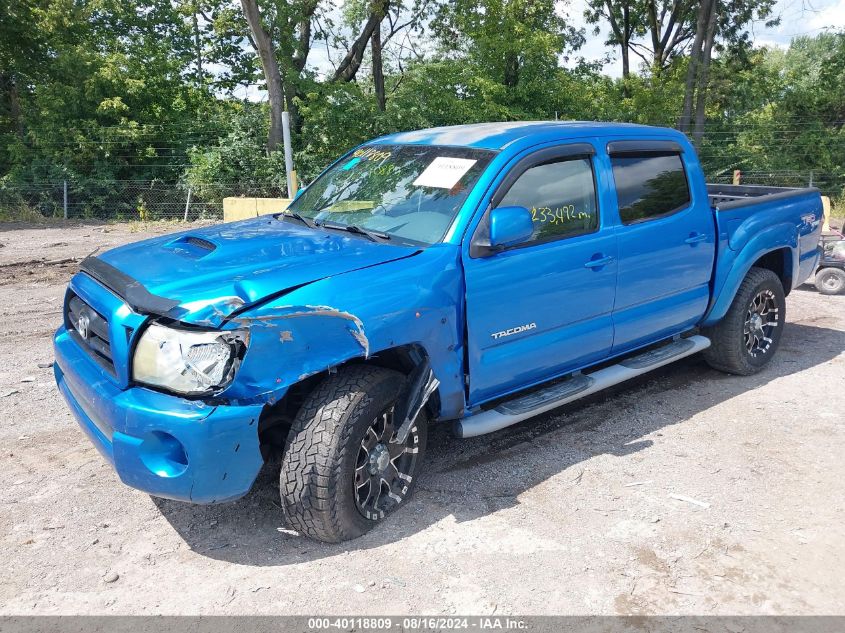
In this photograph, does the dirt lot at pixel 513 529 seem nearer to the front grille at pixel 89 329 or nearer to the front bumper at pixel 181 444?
the front bumper at pixel 181 444

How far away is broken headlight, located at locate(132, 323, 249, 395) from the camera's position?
2924 millimetres

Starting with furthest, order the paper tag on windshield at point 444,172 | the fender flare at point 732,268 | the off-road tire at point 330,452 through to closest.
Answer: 1. the fender flare at point 732,268
2. the paper tag on windshield at point 444,172
3. the off-road tire at point 330,452

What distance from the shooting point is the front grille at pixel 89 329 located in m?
3.30

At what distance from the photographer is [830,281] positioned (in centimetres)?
849

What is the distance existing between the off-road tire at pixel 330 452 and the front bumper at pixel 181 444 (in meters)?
0.22

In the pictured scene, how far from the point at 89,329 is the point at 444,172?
208cm

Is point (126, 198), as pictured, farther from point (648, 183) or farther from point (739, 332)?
A: point (739, 332)

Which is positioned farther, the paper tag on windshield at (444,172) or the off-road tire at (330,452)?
the paper tag on windshield at (444,172)

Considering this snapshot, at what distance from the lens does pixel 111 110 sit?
60.7 feet

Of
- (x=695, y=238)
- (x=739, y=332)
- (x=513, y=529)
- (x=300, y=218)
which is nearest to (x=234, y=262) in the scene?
(x=300, y=218)

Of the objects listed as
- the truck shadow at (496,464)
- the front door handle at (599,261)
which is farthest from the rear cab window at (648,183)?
the truck shadow at (496,464)

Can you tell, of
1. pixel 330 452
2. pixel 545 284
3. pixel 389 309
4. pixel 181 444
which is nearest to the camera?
pixel 181 444

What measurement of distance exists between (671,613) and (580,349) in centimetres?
172

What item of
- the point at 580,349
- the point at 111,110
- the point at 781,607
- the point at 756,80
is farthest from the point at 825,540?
the point at 756,80
